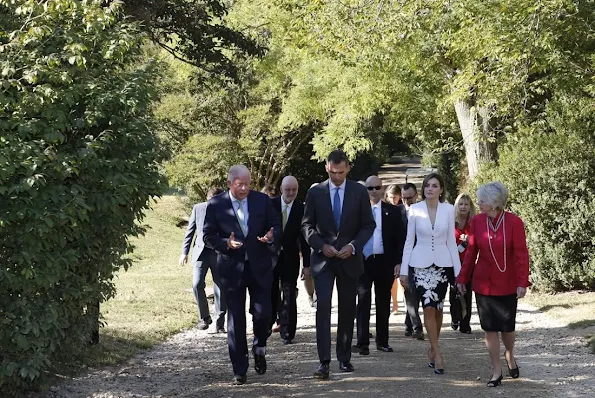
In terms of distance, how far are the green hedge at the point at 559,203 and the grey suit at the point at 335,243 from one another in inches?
294

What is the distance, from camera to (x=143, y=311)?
47.1 feet

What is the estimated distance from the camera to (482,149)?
22.0 metres

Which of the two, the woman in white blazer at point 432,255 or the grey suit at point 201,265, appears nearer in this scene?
the woman in white blazer at point 432,255

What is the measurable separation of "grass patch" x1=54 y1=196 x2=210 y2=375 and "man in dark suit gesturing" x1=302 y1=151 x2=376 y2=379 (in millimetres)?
1680

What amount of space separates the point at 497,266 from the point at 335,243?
1655mm

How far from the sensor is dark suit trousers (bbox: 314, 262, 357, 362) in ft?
29.7

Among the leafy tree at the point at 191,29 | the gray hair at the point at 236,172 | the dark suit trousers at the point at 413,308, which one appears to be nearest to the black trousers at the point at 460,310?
the dark suit trousers at the point at 413,308

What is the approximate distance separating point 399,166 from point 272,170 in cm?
5523

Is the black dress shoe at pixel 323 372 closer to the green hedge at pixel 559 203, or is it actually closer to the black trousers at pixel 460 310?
the black trousers at pixel 460 310

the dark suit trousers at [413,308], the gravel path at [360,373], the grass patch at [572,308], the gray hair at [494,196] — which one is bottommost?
the gravel path at [360,373]

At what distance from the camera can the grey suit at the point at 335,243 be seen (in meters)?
9.09

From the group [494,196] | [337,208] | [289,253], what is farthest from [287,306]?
[494,196]

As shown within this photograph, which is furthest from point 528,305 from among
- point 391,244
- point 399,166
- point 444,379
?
point 399,166

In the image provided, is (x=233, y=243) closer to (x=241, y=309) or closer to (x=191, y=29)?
(x=241, y=309)
